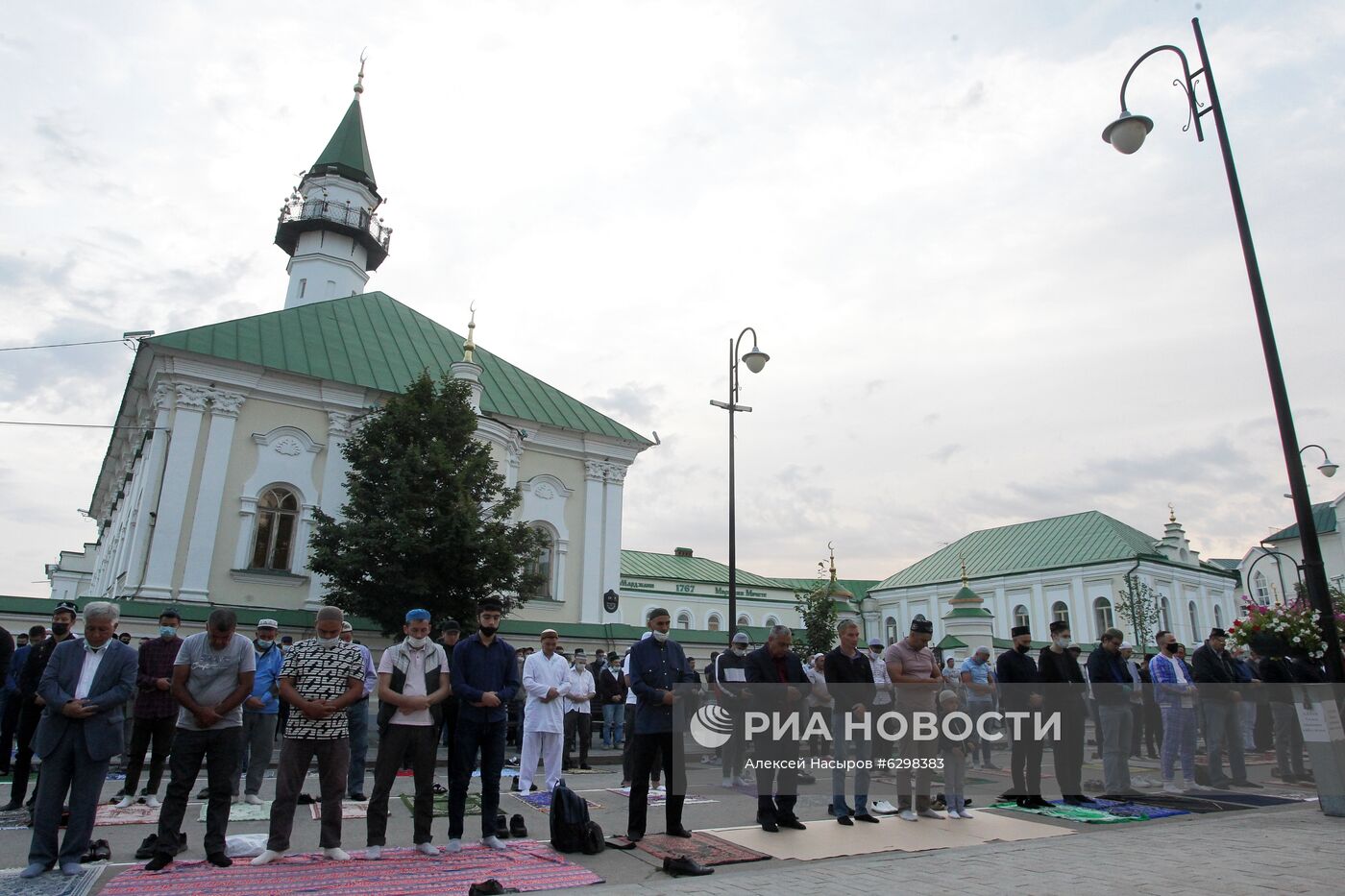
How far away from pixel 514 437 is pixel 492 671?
69.5 ft

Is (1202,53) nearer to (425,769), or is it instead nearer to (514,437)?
(425,769)

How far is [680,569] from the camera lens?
197 ft

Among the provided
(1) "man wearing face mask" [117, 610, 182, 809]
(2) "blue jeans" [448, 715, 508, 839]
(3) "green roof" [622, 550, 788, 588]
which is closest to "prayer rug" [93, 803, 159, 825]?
(1) "man wearing face mask" [117, 610, 182, 809]

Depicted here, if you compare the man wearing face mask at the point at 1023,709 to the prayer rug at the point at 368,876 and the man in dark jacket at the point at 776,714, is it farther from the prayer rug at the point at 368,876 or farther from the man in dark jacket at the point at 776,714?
the prayer rug at the point at 368,876

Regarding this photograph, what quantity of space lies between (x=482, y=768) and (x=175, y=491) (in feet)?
66.4

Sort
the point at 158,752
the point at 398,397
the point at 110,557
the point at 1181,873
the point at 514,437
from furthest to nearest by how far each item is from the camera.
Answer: the point at 110,557 → the point at 514,437 → the point at 398,397 → the point at 158,752 → the point at 1181,873

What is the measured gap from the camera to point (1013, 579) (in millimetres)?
57281

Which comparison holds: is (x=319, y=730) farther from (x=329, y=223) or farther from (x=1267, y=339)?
(x=329, y=223)

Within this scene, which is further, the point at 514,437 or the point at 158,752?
the point at 514,437

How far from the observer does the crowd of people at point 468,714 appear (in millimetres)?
6406

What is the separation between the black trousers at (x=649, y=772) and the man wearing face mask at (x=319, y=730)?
233cm

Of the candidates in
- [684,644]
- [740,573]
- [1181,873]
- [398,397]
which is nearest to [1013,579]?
[740,573]

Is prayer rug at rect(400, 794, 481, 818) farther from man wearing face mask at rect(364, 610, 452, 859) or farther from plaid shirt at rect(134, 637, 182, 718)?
plaid shirt at rect(134, 637, 182, 718)

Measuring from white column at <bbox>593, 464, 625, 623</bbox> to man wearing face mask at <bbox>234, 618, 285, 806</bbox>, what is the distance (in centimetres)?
2049
